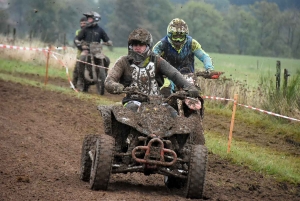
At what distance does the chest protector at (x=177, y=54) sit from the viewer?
41.9 ft

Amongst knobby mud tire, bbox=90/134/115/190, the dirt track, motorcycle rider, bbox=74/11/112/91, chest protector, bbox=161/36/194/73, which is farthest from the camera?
motorcycle rider, bbox=74/11/112/91

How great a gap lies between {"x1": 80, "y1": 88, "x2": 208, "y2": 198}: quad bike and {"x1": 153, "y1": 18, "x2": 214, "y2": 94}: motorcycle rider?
316 cm

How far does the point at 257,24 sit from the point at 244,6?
32.1ft

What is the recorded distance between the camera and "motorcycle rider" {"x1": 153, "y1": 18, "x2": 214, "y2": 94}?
12570 mm

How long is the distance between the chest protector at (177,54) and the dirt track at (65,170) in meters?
1.85

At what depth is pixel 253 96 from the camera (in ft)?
63.1

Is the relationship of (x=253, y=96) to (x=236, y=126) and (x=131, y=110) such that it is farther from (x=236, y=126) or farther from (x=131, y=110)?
(x=131, y=110)

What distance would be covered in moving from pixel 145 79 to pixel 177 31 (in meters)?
2.84

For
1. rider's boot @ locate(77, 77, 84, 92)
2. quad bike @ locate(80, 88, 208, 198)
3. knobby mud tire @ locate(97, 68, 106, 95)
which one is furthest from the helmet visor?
rider's boot @ locate(77, 77, 84, 92)

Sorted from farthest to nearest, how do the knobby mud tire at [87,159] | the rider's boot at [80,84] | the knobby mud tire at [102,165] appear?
the rider's boot at [80,84] → the knobby mud tire at [87,159] → the knobby mud tire at [102,165]

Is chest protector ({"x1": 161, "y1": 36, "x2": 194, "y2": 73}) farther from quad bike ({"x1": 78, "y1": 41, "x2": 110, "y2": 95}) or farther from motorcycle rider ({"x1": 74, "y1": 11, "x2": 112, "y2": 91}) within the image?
motorcycle rider ({"x1": 74, "y1": 11, "x2": 112, "y2": 91})

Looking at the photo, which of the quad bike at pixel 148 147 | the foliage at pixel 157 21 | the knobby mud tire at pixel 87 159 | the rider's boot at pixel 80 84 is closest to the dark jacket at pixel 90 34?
the rider's boot at pixel 80 84

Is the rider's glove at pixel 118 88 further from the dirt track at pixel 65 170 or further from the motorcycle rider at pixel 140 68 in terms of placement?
the dirt track at pixel 65 170

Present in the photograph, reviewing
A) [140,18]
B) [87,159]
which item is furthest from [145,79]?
[140,18]
